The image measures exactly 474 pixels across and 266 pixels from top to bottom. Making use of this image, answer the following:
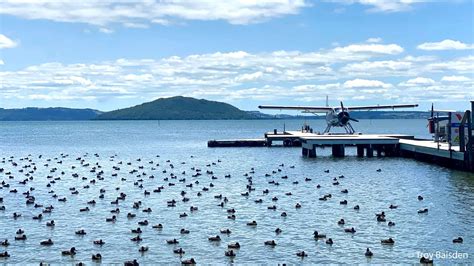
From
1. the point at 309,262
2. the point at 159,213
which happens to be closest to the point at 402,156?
the point at 159,213

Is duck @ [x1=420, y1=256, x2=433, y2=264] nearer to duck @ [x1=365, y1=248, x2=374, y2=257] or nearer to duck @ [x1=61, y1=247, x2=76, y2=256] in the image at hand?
duck @ [x1=365, y1=248, x2=374, y2=257]

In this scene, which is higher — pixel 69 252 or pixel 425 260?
pixel 69 252

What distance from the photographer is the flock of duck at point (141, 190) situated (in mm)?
46406

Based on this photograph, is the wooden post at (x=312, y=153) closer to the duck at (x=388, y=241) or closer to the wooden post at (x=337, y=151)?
the wooden post at (x=337, y=151)

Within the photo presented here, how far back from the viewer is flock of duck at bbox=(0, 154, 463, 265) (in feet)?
152

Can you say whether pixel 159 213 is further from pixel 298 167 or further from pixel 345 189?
pixel 298 167

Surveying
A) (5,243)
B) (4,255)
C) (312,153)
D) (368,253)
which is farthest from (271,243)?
(312,153)

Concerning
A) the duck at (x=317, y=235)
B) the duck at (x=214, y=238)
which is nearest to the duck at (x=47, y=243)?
the duck at (x=214, y=238)

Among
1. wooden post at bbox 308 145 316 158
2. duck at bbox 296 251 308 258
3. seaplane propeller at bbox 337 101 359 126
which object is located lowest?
duck at bbox 296 251 308 258

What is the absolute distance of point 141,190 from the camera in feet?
244

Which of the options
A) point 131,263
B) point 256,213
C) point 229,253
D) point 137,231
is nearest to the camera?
point 131,263

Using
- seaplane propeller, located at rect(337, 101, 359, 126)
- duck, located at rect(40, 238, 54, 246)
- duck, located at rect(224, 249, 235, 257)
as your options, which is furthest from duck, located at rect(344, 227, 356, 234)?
seaplane propeller, located at rect(337, 101, 359, 126)

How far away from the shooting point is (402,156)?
363ft

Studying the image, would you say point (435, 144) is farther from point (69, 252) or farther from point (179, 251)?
point (69, 252)
